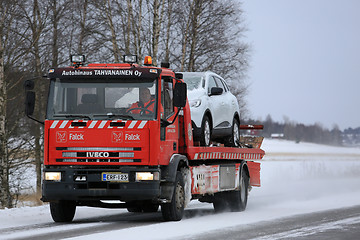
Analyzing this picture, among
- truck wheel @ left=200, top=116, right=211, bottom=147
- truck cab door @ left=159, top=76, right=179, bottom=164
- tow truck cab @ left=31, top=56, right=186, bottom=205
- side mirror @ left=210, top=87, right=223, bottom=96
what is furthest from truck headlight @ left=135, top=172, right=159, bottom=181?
side mirror @ left=210, top=87, right=223, bottom=96

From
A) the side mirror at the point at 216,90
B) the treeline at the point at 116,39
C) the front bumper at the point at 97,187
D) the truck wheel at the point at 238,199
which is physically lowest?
the truck wheel at the point at 238,199

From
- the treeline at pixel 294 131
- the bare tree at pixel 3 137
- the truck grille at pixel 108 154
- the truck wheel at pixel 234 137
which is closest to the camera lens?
the truck grille at pixel 108 154

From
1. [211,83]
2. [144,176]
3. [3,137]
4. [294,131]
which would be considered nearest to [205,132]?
[211,83]

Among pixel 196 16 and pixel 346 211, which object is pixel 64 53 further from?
pixel 346 211

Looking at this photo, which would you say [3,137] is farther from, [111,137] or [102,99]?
[111,137]

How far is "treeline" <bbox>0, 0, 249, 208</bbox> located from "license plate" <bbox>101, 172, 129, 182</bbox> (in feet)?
37.8

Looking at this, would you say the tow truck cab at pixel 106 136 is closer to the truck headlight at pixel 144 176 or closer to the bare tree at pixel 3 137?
the truck headlight at pixel 144 176

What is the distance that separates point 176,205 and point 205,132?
2.28 m

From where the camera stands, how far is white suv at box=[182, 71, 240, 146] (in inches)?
557

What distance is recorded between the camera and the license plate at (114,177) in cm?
1183

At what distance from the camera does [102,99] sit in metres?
12.1

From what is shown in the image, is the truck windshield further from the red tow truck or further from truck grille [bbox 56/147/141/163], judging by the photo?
truck grille [bbox 56/147/141/163]

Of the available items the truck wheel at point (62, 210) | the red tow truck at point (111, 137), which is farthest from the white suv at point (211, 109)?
the truck wheel at point (62, 210)

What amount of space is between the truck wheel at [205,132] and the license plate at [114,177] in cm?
275
